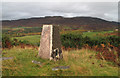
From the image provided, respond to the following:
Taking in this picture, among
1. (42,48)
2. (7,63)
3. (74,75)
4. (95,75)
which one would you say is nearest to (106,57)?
(95,75)

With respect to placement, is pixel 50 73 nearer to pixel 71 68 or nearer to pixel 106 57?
pixel 71 68

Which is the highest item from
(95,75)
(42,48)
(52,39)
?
(52,39)

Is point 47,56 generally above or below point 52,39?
below

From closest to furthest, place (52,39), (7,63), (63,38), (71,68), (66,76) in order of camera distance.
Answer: (66,76) < (71,68) < (7,63) < (52,39) < (63,38)

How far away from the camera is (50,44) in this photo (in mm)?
6172

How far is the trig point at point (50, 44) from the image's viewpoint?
6156 millimetres

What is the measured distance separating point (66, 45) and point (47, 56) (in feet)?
18.9

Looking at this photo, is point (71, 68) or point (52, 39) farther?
point (52, 39)

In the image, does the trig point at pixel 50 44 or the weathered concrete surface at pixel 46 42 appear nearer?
the trig point at pixel 50 44

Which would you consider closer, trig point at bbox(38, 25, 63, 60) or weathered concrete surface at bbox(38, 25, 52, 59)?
trig point at bbox(38, 25, 63, 60)

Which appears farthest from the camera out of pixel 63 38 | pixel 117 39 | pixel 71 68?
pixel 63 38

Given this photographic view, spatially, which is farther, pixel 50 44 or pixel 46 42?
pixel 46 42

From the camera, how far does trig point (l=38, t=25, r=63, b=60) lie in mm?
6156

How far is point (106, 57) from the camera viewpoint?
22.2 feet
